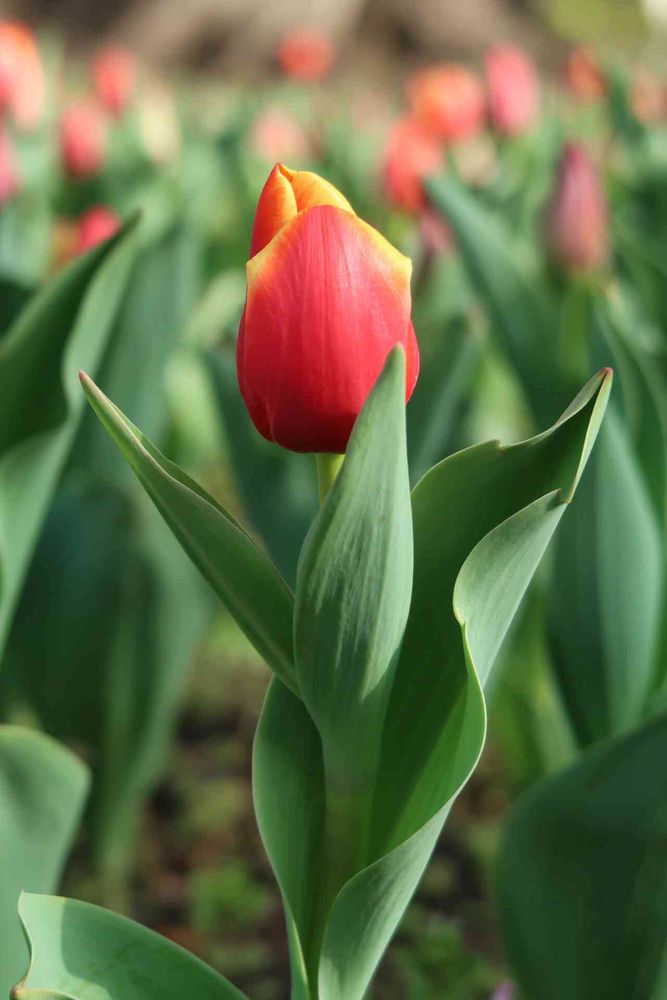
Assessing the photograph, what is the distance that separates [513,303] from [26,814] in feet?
1.96

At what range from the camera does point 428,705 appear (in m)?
0.51

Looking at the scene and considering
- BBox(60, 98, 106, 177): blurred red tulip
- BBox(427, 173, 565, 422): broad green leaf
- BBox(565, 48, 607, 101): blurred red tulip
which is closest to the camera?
BBox(427, 173, 565, 422): broad green leaf

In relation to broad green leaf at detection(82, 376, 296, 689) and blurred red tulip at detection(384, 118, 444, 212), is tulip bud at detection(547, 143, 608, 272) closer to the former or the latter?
blurred red tulip at detection(384, 118, 444, 212)

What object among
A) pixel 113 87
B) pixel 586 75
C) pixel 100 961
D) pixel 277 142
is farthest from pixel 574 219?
pixel 586 75

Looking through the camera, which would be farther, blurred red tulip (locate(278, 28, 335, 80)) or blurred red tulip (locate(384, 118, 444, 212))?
blurred red tulip (locate(278, 28, 335, 80))

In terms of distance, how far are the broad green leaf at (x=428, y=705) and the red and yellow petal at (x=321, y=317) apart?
0.20ft

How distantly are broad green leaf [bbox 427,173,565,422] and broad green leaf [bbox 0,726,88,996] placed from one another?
517 mm

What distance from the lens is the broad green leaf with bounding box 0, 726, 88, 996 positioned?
62cm

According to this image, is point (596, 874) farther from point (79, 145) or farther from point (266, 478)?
point (79, 145)

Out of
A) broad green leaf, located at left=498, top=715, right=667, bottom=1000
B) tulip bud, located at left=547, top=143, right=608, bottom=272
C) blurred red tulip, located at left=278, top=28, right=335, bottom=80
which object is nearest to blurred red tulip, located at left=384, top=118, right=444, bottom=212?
tulip bud, located at left=547, top=143, right=608, bottom=272

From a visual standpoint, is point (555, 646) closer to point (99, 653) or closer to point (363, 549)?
point (99, 653)

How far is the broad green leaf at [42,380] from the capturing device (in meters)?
0.73

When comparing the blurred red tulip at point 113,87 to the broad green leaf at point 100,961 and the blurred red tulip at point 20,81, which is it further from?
the broad green leaf at point 100,961

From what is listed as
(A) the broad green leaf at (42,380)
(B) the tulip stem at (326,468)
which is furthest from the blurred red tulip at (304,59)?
(B) the tulip stem at (326,468)
